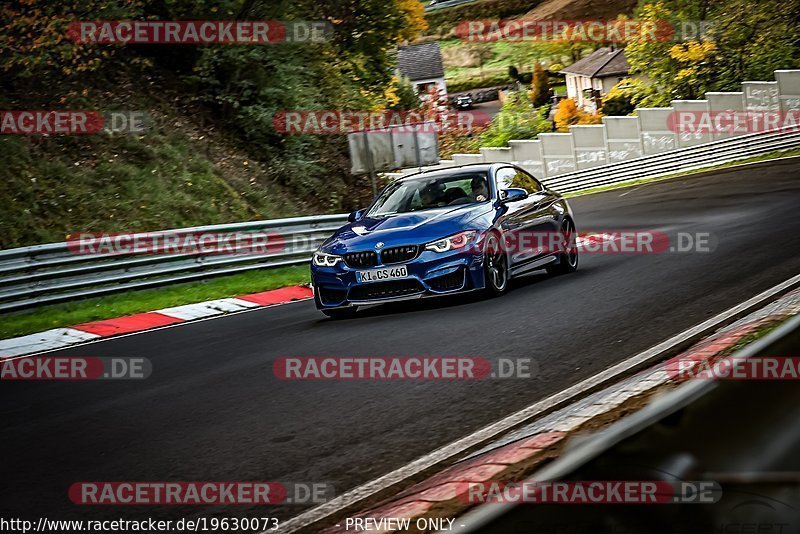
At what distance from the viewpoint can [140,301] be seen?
15156mm

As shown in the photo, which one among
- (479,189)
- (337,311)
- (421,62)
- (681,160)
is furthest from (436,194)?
(421,62)

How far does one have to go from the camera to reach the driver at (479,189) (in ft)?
36.9

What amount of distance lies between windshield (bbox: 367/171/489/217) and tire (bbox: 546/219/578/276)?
60.9 inches

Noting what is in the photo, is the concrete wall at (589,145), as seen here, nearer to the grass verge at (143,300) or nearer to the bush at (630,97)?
the bush at (630,97)

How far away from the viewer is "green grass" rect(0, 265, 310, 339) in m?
13.6

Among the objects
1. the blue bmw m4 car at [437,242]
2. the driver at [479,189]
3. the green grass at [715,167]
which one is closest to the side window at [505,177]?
the blue bmw m4 car at [437,242]

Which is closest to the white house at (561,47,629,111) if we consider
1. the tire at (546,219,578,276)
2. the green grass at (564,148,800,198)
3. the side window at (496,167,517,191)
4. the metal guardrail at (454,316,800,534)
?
the green grass at (564,148,800,198)

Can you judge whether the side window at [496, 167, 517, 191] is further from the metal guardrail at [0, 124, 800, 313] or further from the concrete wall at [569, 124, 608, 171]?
the concrete wall at [569, 124, 608, 171]

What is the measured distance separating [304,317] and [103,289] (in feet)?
16.4

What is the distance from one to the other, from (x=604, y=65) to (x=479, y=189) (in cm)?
6128

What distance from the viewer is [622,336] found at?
7875 mm

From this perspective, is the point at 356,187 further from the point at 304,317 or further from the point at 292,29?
the point at 304,317

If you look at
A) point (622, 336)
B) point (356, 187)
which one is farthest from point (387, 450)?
point (356, 187)

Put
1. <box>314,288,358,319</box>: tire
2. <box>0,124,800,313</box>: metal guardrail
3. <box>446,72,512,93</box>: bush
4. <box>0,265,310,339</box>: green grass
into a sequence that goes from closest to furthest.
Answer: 1. <box>314,288,358,319</box>: tire
2. <box>0,265,310,339</box>: green grass
3. <box>0,124,800,313</box>: metal guardrail
4. <box>446,72,512,93</box>: bush
